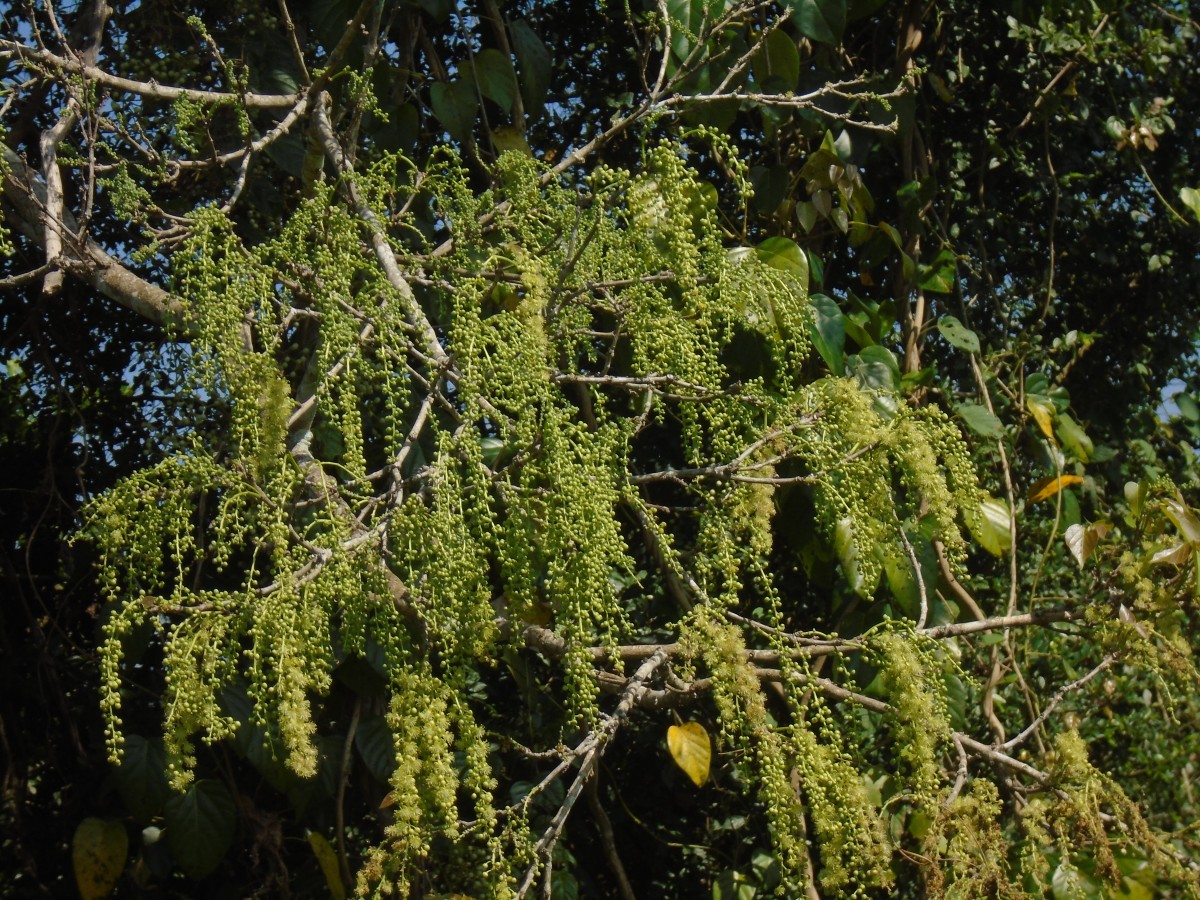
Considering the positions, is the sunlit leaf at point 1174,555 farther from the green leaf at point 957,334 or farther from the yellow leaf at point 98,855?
the yellow leaf at point 98,855

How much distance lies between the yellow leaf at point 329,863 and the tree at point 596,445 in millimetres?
13

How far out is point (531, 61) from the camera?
7.36 feet

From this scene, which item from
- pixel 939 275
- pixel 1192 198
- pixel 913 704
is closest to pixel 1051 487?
pixel 939 275

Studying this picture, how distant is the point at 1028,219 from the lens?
2971 millimetres

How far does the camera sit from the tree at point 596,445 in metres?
1.30

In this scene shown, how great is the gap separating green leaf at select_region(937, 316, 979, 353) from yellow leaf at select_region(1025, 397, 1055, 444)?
0.57 ft

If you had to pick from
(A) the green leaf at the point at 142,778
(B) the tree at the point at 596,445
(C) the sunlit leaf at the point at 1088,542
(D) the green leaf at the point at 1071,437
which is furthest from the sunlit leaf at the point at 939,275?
(A) the green leaf at the point at 142,778

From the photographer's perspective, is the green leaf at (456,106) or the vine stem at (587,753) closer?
the vine stem at (587,753)

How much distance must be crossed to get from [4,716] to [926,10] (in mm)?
2183

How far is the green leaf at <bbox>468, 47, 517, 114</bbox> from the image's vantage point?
7.07 ft

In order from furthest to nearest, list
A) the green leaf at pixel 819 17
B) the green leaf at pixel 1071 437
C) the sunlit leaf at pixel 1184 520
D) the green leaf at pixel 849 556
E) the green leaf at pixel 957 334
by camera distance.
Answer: the green leaf at pixel 1071 437, the green leaf at pixel 957 334, the green leaf at pixel 819 17, the green leaf at pixel 849 556, the sunlit leaf at pixel 1184 520

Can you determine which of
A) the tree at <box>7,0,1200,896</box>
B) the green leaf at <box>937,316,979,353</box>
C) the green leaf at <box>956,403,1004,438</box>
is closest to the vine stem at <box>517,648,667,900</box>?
the tree at <box>7,0,1200,896</box>

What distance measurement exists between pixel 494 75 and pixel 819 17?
555 millimetres

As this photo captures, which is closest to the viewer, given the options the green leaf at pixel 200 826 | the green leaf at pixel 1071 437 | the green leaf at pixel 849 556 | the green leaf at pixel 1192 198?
the green leaf at pixel 849 556
